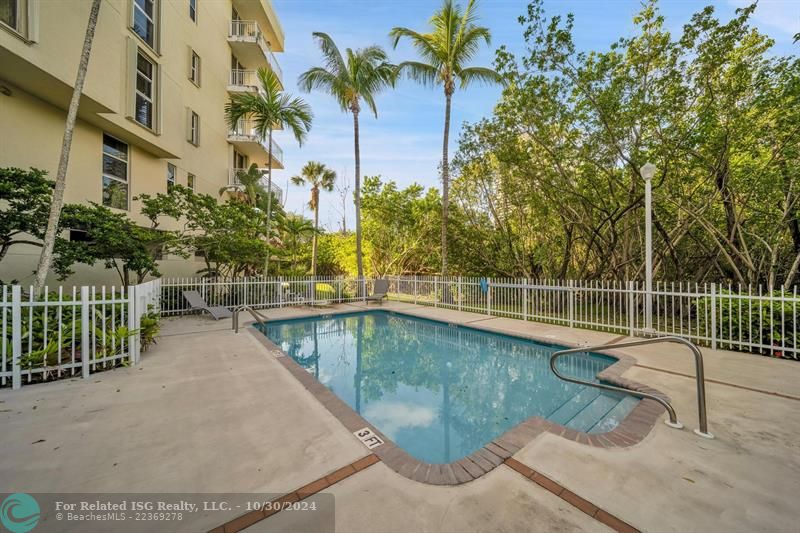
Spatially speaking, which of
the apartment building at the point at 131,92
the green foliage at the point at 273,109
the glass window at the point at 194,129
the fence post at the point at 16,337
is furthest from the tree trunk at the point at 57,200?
the glass window at the point at 194,129

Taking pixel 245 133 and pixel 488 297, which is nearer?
pixel 488 297

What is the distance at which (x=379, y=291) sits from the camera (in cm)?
1359

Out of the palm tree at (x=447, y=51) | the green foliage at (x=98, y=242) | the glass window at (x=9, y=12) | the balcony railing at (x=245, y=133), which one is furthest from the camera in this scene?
the balcony railing at (x=245, y=133)

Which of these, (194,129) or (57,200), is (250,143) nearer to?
(194,129)

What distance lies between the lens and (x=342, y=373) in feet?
19.5

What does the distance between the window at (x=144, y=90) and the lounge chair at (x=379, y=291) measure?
30.7 ft

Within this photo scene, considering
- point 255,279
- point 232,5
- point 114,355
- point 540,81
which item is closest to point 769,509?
point 114,355

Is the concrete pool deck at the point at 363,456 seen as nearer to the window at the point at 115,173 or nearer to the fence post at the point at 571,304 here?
the fence post at the point at 571,304

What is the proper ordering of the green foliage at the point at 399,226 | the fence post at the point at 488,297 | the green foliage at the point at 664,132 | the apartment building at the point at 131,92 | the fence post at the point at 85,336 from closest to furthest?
1. the fence post at the point at 85,336
2. the apartment building at the point at 131,92
3. the green foliage at the point at 664,132
4. the fence post at the point at 488,297
5. the green foliage at the point at 399,226

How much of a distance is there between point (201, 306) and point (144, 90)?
680 centimetres

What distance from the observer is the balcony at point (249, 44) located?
1447 cm

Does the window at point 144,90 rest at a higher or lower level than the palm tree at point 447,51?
lower

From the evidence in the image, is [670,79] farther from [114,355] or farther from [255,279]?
[255,279]

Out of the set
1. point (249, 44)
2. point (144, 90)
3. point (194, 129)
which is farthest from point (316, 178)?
point (144, 90)
